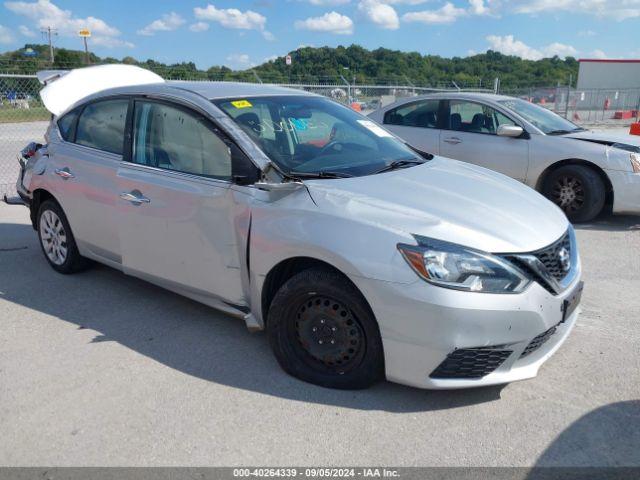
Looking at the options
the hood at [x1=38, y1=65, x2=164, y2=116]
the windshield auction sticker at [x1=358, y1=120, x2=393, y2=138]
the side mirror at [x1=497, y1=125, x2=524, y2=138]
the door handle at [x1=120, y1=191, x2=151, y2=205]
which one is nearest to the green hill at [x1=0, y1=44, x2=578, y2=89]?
the hood at [x1=38, y1=65, x2=164, y2=116]

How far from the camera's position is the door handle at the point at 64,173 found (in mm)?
4716

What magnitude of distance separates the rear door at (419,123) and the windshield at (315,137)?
372 centimetres

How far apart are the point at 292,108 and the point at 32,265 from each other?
323 cm

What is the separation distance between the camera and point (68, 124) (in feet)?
16.5

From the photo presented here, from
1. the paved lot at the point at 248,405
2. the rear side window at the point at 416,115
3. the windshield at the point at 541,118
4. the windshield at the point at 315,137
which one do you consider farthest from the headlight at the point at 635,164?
the windshield at the point at 315,137

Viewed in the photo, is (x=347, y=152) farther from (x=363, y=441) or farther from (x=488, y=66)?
A: (x=488, y=66)

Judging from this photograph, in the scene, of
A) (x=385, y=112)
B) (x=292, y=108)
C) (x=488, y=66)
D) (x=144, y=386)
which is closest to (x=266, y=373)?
(x=144, y=386)

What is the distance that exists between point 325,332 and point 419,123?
222 inches

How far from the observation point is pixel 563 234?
332 centimetres

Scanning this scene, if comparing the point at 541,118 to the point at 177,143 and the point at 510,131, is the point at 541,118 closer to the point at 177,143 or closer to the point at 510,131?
the point at 510,131

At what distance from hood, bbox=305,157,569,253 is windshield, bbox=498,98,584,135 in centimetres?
408

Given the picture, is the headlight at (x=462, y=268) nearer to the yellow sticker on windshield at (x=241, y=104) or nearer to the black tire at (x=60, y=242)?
the yellow sticker on windshield at (x=241, y=104)

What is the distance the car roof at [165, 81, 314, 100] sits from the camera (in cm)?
397

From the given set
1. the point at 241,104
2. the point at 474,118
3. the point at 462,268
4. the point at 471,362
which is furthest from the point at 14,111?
the point at 471,362
